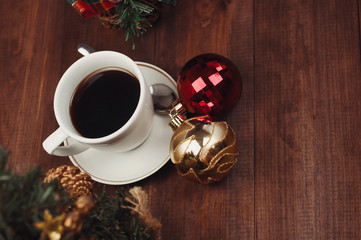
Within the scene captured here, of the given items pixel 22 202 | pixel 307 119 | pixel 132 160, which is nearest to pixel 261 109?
pixel 307 119

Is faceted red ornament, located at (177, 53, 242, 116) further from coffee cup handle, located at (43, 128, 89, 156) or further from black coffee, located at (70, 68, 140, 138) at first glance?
coffee cup handle, located at (43, 128, 89, 156)

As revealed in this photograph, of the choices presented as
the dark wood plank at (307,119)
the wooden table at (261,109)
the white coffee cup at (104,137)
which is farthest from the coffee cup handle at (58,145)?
the dark wood plank at (307,119)

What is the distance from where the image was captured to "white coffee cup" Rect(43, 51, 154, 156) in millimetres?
470

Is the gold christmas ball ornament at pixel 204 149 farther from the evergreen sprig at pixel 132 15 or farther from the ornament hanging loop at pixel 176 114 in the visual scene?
the evergreen sprig at pixel 132 15

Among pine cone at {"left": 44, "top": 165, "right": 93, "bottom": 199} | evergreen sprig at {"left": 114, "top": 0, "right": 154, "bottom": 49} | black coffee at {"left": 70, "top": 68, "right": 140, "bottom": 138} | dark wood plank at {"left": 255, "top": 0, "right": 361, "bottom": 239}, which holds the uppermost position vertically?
evergreen sprig at {"left": 114, "top": 0, "right": 154, "bottom": 49}

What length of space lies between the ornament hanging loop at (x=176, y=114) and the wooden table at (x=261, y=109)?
0.08m

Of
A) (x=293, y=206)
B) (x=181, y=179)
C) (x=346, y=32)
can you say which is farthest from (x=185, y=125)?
(x=346, y=32)

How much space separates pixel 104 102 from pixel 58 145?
0.32 feet

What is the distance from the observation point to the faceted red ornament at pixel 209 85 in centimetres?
50

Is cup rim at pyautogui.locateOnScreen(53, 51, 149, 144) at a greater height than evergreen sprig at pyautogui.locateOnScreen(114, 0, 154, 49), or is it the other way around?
evergreen sprig at pyautogui.locateOnScreen(114, 0, 154, 49)

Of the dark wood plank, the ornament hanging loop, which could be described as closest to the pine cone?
the ornament hanging loop

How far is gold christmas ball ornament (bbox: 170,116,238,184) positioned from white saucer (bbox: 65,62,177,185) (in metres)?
0.06

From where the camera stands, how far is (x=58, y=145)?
483mm

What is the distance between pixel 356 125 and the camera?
54 cm
